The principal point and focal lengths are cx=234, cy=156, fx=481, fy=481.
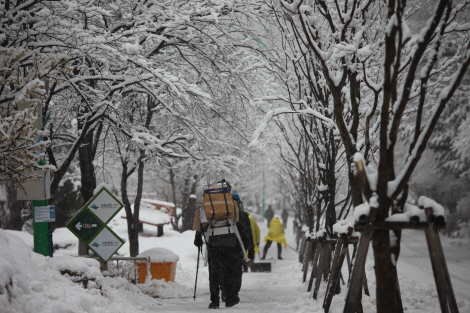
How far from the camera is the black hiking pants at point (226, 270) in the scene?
7.57m

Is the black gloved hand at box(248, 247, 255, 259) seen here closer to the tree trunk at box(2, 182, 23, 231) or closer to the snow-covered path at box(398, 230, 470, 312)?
the snow-covered path at box(398, 230, 470, 312)

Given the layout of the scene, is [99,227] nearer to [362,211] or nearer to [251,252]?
[251,252]

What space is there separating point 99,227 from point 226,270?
7.01 ft

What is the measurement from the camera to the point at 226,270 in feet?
25.2

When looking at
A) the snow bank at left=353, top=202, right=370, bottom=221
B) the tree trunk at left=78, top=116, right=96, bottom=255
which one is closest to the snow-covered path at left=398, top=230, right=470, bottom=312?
the snow bank at left=353, top=202, right=370, bottom=221

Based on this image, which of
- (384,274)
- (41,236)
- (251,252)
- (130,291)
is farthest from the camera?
(251,252)

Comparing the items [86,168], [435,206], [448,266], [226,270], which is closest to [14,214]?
[86,168]

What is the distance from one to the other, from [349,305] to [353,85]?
2.49 m

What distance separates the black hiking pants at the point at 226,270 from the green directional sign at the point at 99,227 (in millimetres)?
1498

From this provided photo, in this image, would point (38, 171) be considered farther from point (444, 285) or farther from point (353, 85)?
point (444, 285)

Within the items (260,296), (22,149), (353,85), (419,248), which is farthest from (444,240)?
(22,149)

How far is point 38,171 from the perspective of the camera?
6559mm

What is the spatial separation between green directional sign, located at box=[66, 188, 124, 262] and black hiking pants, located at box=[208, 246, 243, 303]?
150 cm

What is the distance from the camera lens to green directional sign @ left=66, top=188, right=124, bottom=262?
761 centimetres
